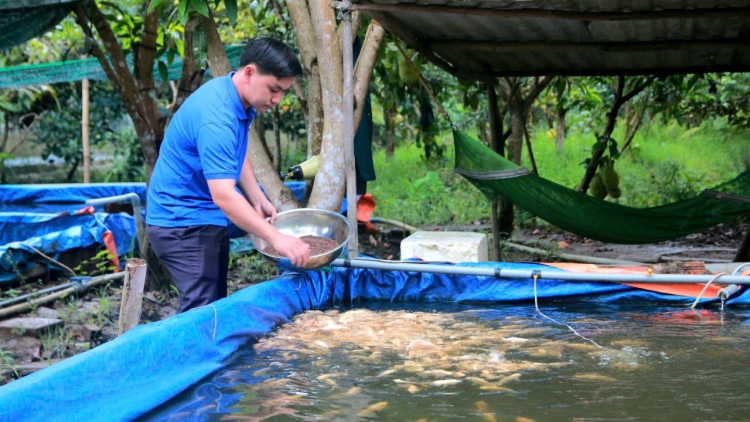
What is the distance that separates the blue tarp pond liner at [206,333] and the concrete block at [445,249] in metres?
0.33

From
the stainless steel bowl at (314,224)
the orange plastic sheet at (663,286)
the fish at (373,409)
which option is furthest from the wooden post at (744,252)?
the fish at (373,409)

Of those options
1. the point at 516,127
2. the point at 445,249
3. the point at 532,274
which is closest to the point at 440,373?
the point at 532,274

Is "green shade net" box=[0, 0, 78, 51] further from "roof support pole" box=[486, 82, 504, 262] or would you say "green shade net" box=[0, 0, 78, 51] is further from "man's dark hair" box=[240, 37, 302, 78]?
"roof support pole" box=[486, 82, 504, 262]

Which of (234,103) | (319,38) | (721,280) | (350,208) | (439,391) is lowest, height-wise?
(439,391)

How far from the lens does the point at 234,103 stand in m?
2.46

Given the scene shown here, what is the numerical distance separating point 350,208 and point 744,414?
6.47 ft

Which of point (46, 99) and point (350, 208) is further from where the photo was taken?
point (46, 99)

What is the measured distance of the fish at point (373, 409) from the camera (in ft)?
6.43

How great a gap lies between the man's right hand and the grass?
4.46 metres

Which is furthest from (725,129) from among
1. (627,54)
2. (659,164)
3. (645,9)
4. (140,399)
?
(140,399)

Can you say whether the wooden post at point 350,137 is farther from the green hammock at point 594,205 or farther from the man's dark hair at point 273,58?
the man's dark hair at point 273,58

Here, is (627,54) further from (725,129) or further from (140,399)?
(725,129)

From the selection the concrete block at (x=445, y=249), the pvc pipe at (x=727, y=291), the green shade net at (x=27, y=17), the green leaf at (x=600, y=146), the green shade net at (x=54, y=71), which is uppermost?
the green shade net at (x=54, y=71)

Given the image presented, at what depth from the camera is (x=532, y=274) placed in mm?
3057
